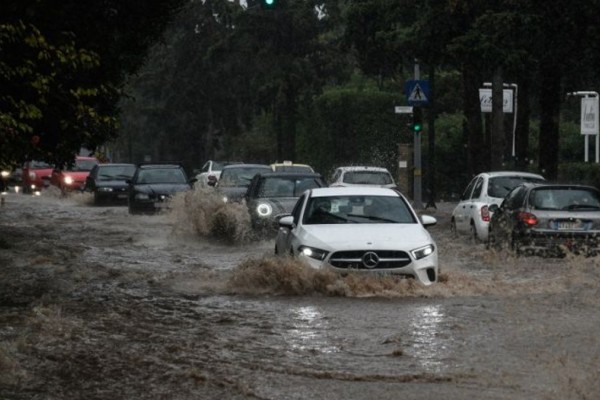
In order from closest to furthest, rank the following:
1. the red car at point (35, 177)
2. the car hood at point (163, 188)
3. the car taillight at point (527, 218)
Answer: the car taillight at point (527, 218) < the car hood at point (163, 188) < the red car at point (35, 177)

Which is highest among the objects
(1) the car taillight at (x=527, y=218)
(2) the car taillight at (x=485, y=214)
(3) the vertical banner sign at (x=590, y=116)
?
(3) the vertical banner sign at (x=590, y=116)

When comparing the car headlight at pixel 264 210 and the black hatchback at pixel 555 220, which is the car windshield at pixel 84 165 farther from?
the black hatchback at pixel 555 220

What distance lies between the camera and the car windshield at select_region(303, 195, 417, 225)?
56.7ft

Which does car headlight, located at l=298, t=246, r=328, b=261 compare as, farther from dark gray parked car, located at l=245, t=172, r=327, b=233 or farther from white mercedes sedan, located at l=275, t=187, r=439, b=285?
dark gray parked car, located at l=245, t=172, r=327, b=233

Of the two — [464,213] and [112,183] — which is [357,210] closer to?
[464,213]

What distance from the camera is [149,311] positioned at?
615 inches

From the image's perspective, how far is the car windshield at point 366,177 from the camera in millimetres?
33406

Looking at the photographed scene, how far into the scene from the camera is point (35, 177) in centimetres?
5819

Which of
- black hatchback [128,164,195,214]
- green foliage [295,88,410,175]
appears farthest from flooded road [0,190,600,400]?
green foliage [295,88,410,175]

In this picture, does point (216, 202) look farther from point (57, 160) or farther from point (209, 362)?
point (209, 362)

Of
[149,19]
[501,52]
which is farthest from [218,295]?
[501,52]

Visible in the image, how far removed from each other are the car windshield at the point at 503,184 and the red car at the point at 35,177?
34016 millimetres

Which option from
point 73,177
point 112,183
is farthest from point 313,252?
point 73,177

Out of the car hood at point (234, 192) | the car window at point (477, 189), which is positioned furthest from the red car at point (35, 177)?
the car window at point (477, 189)
